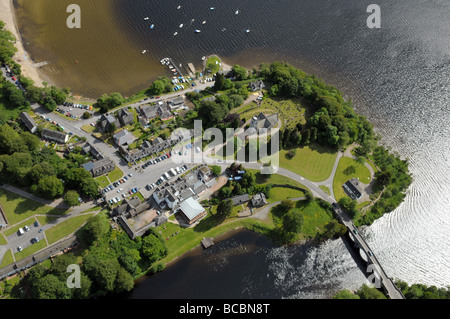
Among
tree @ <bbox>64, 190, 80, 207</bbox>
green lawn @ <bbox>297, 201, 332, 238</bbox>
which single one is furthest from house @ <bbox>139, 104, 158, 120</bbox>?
green lawn @ <bbox>297, 201, 332, 238</bbox>

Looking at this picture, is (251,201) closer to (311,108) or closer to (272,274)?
(272,274)

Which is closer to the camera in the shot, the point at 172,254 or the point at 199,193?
the point at 172,254

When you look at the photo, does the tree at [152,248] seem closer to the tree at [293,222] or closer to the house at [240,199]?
the house at [240,199]

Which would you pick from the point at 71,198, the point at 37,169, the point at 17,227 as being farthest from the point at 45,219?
the point at 37,169

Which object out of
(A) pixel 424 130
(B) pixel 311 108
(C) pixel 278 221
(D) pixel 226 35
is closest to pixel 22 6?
(D) pixel 226 35

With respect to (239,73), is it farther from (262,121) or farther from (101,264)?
(101,264)

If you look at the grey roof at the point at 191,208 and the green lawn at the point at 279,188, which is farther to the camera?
the green lawn at the point at 279,188

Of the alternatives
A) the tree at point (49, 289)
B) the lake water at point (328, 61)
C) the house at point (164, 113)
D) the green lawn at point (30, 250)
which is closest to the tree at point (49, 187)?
the green lawn at point (30, 250)
